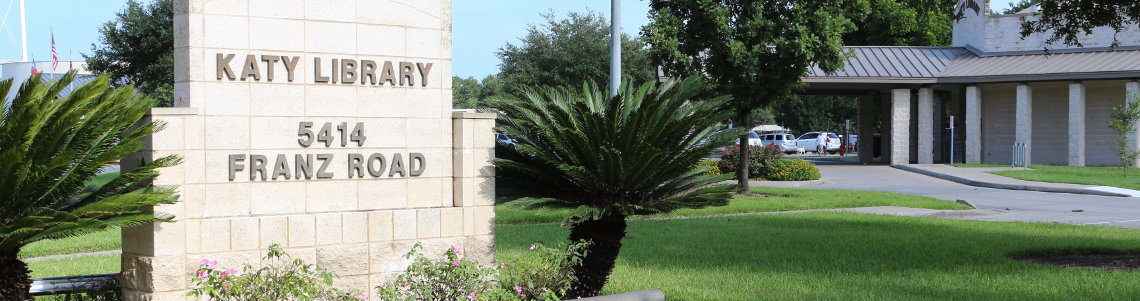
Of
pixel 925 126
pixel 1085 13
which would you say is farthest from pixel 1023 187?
pixel 1085 13

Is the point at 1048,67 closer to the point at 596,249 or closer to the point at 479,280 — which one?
the point at 596,249

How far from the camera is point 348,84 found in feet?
28.0

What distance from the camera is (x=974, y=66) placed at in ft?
140

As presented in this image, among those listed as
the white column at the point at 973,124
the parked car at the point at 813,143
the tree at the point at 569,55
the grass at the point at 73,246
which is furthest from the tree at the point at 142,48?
the parked car at the point at 813,143

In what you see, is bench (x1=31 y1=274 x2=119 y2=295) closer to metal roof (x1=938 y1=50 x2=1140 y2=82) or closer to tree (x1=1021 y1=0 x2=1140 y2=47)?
tree (x1=1021 y1=0 x2=1140 y2=47)

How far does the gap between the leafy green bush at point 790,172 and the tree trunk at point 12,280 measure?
27042 mm

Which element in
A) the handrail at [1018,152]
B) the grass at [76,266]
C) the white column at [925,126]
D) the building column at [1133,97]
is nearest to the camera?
the grass at [76,266]

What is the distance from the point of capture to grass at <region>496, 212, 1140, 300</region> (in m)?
10.2

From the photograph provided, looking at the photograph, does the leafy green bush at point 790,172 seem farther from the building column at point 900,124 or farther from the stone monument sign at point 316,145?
the stone monument sign at point 316,145

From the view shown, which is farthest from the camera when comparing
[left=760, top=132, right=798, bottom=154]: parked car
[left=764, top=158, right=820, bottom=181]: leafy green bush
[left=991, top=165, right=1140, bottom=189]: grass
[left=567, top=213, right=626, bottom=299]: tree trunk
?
[left=760, top=132, right=798, bottom=154]: parked car

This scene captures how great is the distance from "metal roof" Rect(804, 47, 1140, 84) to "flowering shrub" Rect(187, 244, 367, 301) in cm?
3308

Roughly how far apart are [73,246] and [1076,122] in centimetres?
3613

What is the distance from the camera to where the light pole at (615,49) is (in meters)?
15.0

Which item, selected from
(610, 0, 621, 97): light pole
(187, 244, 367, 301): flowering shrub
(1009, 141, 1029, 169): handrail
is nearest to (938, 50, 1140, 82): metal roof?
(1009, 141, 1029, 169): handrail
